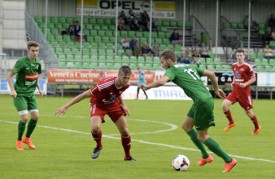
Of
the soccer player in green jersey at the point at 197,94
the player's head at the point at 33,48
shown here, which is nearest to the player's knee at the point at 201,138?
the soccer player in green jersey at the point at 197,94

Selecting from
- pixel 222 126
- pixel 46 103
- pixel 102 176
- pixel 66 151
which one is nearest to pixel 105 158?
pixel 66 151

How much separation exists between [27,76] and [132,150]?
2.80 m

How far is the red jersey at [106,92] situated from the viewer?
48.5 feet

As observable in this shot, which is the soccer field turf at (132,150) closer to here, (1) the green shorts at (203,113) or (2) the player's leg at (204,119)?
(2) the player's leg at (204,119)

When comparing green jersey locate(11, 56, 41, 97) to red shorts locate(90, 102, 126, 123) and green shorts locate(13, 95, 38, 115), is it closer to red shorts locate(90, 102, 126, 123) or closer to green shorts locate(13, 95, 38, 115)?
green shorts locate(13, 95, 38, 115)

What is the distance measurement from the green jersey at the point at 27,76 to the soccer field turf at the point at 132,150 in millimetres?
1287

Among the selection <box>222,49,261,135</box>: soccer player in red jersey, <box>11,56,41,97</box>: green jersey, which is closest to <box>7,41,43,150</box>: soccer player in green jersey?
<box>11,56,41,97</box>: green jersey

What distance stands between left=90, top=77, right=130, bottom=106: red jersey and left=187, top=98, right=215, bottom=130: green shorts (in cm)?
160

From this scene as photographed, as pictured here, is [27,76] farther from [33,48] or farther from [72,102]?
[72,102]

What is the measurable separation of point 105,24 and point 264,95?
12834mm

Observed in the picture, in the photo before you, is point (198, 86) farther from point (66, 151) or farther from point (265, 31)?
point (265, 31)

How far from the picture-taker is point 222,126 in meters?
25.5

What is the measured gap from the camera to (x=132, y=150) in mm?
17469

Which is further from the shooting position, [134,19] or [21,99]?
[134,19]
